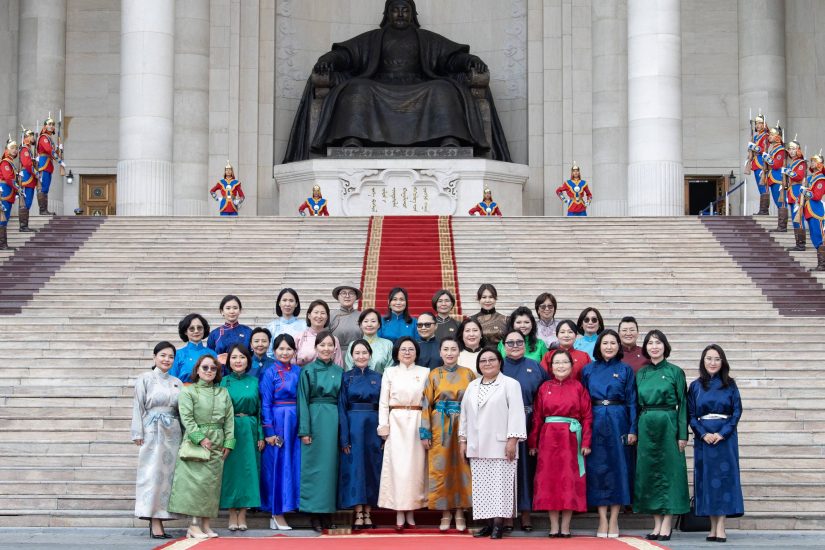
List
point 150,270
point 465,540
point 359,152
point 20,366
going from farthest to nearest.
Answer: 1. point 359,152
2. point 150,270
3. point 20,366
4. point 465,540

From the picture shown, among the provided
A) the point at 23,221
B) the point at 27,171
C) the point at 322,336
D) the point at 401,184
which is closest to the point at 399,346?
the point at 322,336

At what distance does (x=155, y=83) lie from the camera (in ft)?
78.2

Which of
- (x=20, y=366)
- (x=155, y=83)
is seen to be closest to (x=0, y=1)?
(x=155, y=83)

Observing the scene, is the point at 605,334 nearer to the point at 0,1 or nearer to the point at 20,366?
the point at 20,366

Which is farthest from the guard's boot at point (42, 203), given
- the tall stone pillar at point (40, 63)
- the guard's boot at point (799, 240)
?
the guard's boot at point (799, 240)

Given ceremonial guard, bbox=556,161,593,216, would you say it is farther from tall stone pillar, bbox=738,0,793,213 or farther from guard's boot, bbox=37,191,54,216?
guard's boot, bbox=37,191,54,216

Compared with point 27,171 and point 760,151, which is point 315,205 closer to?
point 27,171

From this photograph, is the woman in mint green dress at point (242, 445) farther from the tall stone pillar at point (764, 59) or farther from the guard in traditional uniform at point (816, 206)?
the tall stone pillar at point (764, 59)

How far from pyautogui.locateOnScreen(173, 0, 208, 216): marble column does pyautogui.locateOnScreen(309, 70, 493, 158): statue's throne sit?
2079mm

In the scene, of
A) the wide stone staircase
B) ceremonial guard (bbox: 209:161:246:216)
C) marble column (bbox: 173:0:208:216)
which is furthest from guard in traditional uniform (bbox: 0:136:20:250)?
marble column (bbox: 173:0:208:216)

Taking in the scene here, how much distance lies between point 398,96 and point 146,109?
5686mm

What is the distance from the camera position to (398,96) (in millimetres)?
27625

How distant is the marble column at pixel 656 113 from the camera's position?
23688 millimetres

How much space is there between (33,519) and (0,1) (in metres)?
19.1
